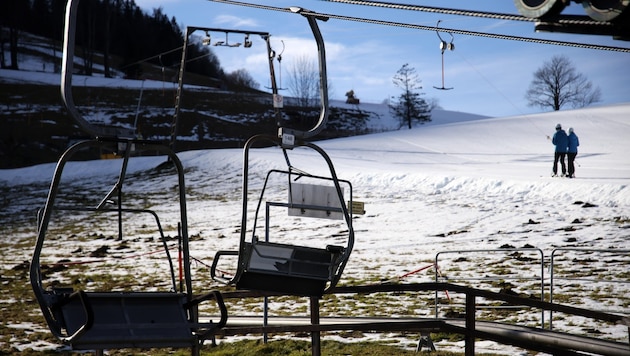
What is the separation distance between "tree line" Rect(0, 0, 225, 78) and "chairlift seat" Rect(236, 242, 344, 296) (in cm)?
8376

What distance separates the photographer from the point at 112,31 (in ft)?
344

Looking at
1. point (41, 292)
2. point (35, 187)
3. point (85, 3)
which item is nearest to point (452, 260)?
point (41, 292)

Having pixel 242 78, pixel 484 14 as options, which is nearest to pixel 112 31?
pixel 242 78

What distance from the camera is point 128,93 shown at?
3123 inches

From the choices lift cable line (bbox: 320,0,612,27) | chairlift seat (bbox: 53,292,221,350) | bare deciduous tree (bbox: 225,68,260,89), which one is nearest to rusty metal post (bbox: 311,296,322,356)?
chairlift seat (bbox: 53,292,221,350)

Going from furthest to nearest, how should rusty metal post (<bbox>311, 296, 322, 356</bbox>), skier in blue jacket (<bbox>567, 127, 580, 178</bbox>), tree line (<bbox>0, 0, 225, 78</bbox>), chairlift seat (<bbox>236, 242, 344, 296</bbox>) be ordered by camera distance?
1. tree line (<bbox>0, 0, 225, 78</bbox>)
2. skier in blue jacket (<bbox>567, 127, 580, 178</bbox>)
3. rusty metal post (<bbox>311, 296, 322, 356</bbox>)
4. chairlift seat (<bbox>236, 242, 344, 296</bbox>)

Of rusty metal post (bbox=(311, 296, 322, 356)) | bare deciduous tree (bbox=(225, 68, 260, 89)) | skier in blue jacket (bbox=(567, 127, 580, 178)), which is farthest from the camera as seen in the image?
bare deciduous tree (bbox=(225, 68, 260, 89))

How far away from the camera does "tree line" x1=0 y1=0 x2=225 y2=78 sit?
3713 inches

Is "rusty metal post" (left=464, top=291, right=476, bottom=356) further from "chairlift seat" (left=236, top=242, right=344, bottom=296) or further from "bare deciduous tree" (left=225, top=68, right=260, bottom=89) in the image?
"bare deciduous tree" (left=225, top=68, right=260, bottom=89)

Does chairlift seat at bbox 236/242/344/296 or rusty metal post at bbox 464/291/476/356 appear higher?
chairlift seat at bbox 236/242/344/296

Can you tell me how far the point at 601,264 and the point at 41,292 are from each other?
13761 mm

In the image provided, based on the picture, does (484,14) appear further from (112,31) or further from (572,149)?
(112,31)

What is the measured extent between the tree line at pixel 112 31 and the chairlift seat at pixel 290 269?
275 feet

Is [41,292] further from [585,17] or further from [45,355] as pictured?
[45,355]
